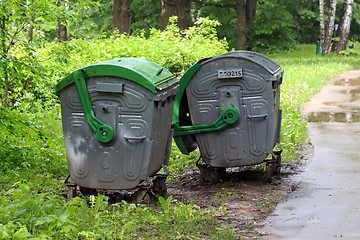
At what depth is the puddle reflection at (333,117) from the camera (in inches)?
461

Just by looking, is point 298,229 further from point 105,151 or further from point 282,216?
point 105,151

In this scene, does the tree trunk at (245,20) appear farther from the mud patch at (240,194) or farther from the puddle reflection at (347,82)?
the mud patch at (240,194)

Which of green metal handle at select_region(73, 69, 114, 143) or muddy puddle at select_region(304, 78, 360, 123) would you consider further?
muddy puddle at select_region(304, 78, 360, 123)

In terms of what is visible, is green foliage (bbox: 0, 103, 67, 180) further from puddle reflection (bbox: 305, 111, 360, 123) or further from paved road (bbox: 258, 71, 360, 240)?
puddle reflection (bbox: 305, 111, 360, 123)

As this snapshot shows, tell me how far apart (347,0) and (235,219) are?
26457 millimetres

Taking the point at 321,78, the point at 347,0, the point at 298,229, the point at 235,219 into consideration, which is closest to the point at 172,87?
the point at 235,219

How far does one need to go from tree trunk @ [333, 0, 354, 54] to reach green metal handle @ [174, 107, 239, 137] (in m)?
24.9

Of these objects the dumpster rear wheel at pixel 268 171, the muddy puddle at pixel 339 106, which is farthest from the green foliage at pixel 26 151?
the muddy puddle at pixel 339 106

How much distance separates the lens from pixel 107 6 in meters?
33.0

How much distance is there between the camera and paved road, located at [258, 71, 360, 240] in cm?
496

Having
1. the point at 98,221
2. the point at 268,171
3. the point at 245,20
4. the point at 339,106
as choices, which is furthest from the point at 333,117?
the point at 245,20

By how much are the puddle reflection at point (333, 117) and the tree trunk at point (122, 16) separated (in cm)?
1043

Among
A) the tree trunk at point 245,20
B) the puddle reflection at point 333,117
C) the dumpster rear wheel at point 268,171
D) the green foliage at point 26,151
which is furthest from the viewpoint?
the tree trunk at point 245,20

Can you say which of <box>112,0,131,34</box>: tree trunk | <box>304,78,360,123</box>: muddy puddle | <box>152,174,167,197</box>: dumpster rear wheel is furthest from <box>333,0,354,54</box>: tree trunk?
<box>152,174,167,197</box>: dumpster rear wheel
